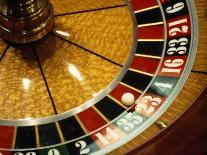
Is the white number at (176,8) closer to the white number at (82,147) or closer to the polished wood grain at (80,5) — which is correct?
the polished wood grain at (80,5)

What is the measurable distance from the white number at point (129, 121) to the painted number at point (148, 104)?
42 mm

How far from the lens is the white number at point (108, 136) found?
169 centimetres

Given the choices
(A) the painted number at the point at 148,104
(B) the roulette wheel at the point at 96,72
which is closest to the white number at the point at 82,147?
(B) the roulette wheel at the point at 96,72

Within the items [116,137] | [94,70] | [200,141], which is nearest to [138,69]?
[94,70]

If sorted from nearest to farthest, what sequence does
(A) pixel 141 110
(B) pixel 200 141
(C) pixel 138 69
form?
1. (B) pixel 200 141
2. (A) pixel 141 110
3. (C) pixel 138 69

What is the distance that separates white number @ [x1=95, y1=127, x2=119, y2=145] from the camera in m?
1.69

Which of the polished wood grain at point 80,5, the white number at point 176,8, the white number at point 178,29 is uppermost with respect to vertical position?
the polished wood grain at point 80,5

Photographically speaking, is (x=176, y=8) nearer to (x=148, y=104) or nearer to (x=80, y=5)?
(x=80, y=5)

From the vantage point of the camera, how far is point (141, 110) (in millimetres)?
1778

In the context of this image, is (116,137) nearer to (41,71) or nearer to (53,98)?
(53,98)

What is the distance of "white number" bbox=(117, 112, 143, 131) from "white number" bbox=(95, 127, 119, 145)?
0.15ft

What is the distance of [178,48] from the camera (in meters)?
1.98

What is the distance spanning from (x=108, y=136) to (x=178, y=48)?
0.54 m

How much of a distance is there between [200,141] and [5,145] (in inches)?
29.3
